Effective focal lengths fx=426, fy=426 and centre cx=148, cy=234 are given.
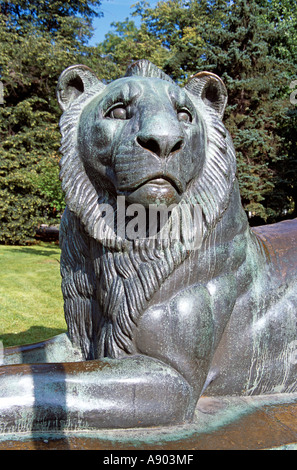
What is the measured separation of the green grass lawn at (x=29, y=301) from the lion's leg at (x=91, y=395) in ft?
12.3

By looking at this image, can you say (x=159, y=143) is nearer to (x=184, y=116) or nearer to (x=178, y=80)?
(x=184, y=116)

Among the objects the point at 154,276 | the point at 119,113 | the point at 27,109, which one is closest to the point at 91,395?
the point at 154,276

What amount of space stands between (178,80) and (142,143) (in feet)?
67.0

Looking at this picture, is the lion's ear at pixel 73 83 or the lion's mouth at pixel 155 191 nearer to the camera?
the lion's mouth at pixel 155 191

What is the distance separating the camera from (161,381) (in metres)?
1.87

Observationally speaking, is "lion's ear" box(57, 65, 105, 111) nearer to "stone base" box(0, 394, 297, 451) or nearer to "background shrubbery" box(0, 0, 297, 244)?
"stone base" box(0, 394, 297, 451)

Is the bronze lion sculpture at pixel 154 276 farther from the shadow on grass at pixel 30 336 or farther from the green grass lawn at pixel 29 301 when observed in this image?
the green grass lawn at pixel 29 301

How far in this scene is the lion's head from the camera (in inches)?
69.3

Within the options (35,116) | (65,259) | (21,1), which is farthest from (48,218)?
(65,259)

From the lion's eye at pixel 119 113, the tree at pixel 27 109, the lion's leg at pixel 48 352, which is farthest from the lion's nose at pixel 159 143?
the tree at pixel 27 109

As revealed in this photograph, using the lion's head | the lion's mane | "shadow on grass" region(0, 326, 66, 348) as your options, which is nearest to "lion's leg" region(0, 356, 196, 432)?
the lion's mane

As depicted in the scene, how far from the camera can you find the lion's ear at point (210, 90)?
7.30 ft

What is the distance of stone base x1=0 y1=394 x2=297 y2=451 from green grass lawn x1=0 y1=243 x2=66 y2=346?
3.79 metres

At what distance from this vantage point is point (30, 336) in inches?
225
